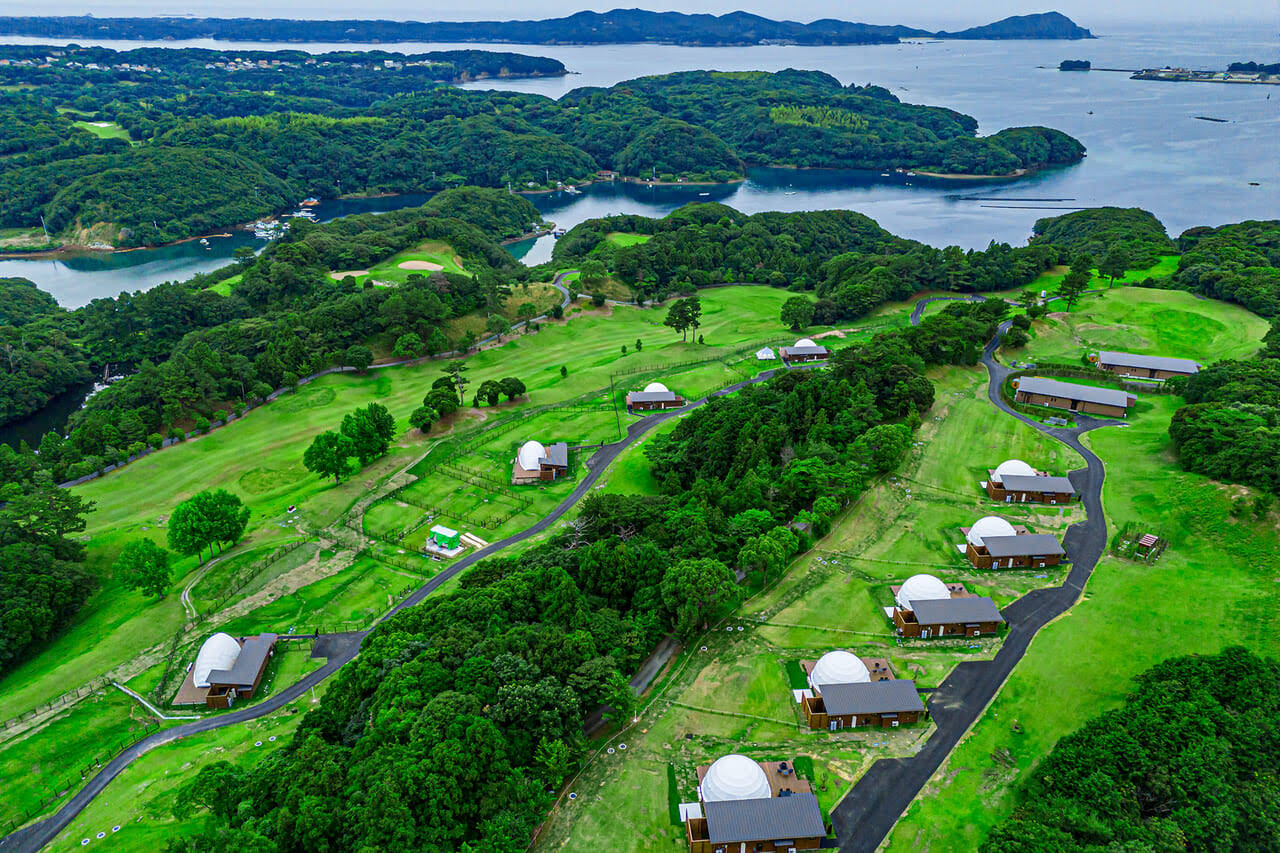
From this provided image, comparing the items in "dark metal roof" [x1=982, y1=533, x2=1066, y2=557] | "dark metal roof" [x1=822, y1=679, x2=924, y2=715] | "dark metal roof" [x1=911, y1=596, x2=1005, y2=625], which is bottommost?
"dark metal roof" [x1=822, y1=679, x2=924, y2=715]

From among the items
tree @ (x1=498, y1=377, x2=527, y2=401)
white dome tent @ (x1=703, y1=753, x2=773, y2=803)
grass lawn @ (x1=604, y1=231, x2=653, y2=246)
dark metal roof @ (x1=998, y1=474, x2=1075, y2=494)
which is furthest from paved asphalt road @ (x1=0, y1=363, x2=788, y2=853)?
grass lawn @ (x1=604, y1=231, x2=653, y2=246)

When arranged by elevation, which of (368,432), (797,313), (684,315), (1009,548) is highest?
(684,315)

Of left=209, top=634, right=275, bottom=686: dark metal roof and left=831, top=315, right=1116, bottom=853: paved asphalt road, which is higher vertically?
left=831, top=315, right=1116, bottom=853: paved asphalt road

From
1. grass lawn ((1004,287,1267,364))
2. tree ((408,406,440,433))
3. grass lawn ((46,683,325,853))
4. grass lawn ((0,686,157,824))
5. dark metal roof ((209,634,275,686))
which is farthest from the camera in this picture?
grass lawn ((1004,287,1267,364))

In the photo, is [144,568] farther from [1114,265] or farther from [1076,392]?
[1114,265]

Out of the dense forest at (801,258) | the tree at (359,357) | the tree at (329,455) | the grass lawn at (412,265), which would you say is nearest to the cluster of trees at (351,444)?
the tree at (329,455)

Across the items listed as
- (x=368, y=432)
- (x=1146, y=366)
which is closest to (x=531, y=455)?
(x=368, y=432)

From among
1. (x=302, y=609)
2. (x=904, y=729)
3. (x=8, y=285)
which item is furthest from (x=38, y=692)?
(x=8, y=285)

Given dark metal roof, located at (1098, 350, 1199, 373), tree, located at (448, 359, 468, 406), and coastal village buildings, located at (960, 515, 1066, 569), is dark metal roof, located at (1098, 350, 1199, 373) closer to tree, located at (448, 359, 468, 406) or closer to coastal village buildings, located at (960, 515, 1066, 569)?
coastal village buildings, located at (960, 515, 1066, 569)
